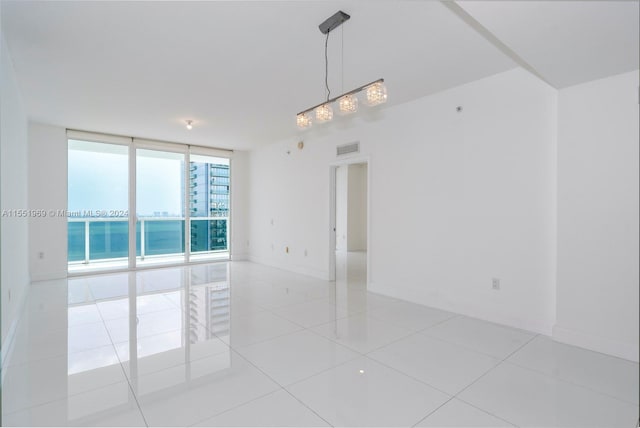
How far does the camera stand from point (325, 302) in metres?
4.18

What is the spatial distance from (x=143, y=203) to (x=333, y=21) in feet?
18.8

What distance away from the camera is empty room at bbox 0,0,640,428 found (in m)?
2.04

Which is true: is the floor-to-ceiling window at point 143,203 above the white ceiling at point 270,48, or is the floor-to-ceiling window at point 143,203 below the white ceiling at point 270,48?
below

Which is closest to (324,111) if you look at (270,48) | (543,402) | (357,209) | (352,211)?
(270,48)

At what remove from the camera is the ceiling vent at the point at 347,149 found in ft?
16.2

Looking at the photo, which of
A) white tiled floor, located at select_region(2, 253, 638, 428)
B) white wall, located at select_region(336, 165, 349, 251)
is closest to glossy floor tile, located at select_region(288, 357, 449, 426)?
white tiled floor, located at select_region(2, 253, 638, 428)

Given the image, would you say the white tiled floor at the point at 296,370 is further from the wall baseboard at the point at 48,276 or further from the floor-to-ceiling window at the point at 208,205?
the floor-to-ceiling window at the point at 208,205

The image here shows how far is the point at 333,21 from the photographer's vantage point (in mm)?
2457

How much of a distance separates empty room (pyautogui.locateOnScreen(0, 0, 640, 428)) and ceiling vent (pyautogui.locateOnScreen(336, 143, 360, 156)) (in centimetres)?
5

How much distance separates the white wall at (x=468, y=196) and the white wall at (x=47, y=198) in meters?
4.75

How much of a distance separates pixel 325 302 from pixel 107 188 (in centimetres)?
497

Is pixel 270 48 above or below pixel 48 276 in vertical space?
above

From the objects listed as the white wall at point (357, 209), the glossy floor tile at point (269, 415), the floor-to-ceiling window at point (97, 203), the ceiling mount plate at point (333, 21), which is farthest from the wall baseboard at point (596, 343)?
the floor-to-ceiling window at point (97, 203)

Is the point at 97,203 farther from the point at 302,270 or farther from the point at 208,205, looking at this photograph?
the point at 302,270
